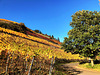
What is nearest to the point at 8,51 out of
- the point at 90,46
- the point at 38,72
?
the point at 38,72

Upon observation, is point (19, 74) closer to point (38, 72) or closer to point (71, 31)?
point (38, 72)

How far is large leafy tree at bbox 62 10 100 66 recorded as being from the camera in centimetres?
1412

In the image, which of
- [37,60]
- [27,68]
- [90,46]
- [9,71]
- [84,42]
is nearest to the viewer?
[9,71]

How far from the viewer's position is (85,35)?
14.0 metres

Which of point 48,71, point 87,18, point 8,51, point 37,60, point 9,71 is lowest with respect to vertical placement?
point 48,71

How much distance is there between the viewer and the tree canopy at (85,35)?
1412 centimetres

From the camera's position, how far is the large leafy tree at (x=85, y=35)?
46.3 feet

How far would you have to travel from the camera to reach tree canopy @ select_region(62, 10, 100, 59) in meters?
14.1

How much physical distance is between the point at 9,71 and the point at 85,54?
43.0 feet

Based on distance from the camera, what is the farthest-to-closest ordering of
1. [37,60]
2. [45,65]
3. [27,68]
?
[45,65] < [37,60] < [27,68]

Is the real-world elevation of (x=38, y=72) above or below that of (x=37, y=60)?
below

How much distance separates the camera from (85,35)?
14.0 metres

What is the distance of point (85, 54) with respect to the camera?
1484 cm

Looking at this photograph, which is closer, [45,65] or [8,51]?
[8,51]
